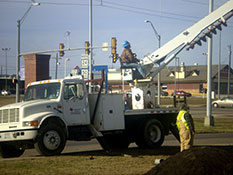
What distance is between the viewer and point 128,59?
18406 millimetres

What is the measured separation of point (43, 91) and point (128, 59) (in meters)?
4.85

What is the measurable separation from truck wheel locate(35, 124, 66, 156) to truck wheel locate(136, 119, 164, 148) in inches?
135

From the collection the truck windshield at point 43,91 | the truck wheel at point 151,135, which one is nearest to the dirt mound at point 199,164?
the truck windshield at point 43,91

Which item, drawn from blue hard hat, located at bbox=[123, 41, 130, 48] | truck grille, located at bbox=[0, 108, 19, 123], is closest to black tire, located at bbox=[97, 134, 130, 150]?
blue hard hat, located at bbox=[123, 41, 130, 48]

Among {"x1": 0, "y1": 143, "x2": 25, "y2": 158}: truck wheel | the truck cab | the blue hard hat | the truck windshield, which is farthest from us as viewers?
the blue hard hat

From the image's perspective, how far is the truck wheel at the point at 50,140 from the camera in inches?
526

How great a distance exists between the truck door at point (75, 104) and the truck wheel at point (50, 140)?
718 millimetres

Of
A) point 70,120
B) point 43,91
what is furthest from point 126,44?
point 70,120

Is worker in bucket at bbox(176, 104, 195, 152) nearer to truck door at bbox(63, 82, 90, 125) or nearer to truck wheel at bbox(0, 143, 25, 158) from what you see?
truck door at bbox(63, 82, 90, 125)

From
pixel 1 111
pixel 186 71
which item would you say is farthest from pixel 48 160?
pixel 186 71

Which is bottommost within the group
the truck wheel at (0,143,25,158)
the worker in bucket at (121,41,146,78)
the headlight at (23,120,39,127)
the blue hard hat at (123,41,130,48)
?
the truck wheel at (0,143,25,158)

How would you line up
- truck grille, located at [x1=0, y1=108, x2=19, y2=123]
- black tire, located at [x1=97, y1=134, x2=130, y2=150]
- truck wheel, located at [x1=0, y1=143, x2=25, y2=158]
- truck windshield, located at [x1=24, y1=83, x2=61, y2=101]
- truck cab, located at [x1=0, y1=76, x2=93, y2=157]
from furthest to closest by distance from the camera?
black tire, located at [x1=97, y1=134, x2=130, y2=150], truck windshield, located at [x1=24, y1=83, x2=61, y2=101], truck wheel, located at [x1=0, y1=143, x2=25, y2=158], truck grille, located at [x1=0, y1=108, x2=19, y2=123], truck cab, located at [x1=0, y1=76, x2=93, y2=157]

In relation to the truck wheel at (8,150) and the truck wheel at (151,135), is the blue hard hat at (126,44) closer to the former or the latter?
the truck wheel at (151,135)

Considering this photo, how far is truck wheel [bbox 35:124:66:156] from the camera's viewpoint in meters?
13.4
